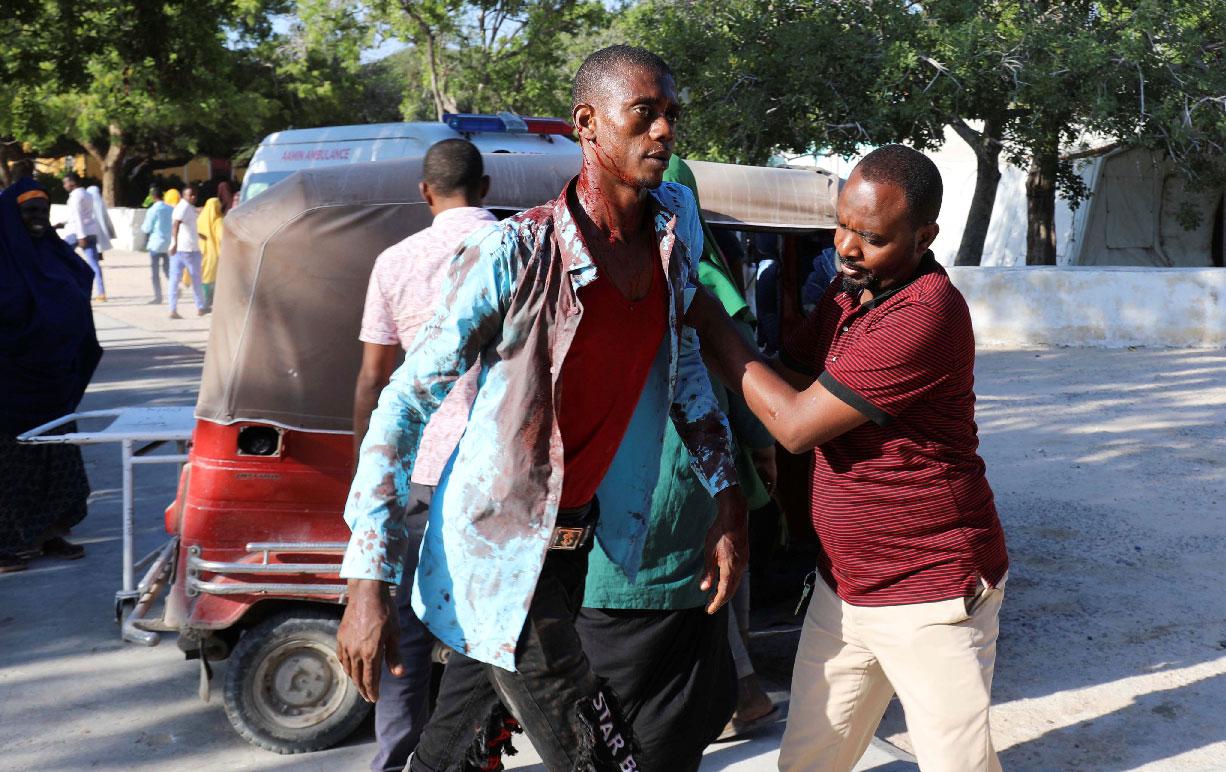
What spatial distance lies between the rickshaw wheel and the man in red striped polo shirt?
6.29 ft

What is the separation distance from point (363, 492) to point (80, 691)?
3036mm

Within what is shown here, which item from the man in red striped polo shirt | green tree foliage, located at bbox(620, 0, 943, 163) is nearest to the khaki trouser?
the man in red striped polo shirt

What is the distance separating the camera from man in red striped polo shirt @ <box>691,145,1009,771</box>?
263 centimetres

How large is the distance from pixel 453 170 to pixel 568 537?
164 centimetres

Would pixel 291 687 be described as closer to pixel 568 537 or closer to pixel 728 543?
pixel 728 543

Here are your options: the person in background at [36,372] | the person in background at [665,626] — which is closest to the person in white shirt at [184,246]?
the person in background at [36,372]

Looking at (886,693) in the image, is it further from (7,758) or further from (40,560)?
(40,560)

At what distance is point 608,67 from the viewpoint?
2.43 m

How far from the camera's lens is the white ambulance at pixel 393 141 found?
9.64m

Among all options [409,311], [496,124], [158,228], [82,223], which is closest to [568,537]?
[409,311]

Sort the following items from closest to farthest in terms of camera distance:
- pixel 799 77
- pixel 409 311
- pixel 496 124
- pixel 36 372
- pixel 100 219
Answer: pixel 409 311 → pixel 36 372 → pixel 496 124 → pixel 799 77 → pixel 100 219

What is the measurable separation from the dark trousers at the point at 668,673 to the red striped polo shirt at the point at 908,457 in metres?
0.42

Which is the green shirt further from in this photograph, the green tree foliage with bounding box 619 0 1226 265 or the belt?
the green tree foliage with bounding box 619 0 1226 265

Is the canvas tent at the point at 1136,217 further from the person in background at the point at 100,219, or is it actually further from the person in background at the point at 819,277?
the person in background at the point at 819,277
